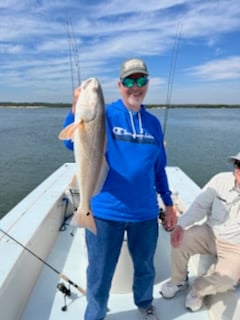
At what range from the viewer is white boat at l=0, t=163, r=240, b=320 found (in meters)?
2.23

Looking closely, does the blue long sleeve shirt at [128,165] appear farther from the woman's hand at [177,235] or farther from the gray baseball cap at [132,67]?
the woman's hand at [177,235]

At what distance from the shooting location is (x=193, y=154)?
48.9 feet

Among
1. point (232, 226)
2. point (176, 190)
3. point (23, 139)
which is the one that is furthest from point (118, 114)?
point (23, 139)

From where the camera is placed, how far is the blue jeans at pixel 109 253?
1.88 metres

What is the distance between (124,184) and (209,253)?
44.9 inches

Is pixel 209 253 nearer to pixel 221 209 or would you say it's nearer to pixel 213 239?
pixel 213 239

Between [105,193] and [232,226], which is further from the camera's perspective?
[232,226]

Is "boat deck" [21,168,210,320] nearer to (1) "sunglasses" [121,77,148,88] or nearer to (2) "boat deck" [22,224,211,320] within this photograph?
(2) "boat deck" [22,224,211,320]

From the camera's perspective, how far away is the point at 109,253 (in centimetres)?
192

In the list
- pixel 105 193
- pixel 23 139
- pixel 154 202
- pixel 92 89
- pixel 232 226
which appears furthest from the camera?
pixel 23 139

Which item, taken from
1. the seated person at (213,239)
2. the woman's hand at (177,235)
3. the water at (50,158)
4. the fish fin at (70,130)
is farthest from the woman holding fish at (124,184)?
the water at (50,158)

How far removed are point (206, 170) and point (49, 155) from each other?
7.00 m

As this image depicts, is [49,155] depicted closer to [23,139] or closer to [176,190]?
[23,139]

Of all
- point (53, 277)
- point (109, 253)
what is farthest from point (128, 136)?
point (53, 277)
